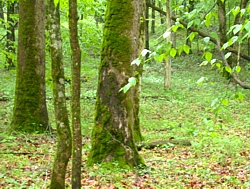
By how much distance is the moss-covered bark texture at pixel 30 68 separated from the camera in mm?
8977

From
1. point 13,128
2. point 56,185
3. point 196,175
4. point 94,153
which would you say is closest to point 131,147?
point 94,153

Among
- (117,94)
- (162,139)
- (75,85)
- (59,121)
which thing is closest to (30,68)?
(117,94)

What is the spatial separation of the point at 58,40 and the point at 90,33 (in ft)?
31.5

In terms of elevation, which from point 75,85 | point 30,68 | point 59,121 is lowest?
point 59,121

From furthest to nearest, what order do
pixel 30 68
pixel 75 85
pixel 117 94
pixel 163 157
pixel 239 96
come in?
pixel 30 68
pixel 163 157
pixel 117 94
pixel 75 85
pixel 239 96

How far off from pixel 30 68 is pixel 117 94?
4.19 metres

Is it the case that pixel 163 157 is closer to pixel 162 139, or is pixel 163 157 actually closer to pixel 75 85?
pixel 162 139

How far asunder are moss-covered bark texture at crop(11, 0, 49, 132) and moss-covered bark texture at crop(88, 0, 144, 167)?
11.7 feet

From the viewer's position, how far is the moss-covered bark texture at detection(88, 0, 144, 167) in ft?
19.3

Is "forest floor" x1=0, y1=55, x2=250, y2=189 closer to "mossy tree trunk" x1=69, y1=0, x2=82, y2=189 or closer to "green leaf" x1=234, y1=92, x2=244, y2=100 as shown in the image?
"green leaf" x1=234, y1=92, x2=244, y2=100

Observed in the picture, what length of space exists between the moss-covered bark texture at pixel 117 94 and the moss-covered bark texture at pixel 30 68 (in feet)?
11.7

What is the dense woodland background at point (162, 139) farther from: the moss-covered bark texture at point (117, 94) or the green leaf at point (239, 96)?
the moss-covered bark texture at point (117, 94)

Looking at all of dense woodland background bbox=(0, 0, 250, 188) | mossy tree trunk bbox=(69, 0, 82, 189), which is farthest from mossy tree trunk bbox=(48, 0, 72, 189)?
mossy tree trunk bbox=(69, 0, 82, 189)

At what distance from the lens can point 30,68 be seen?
909 cm
